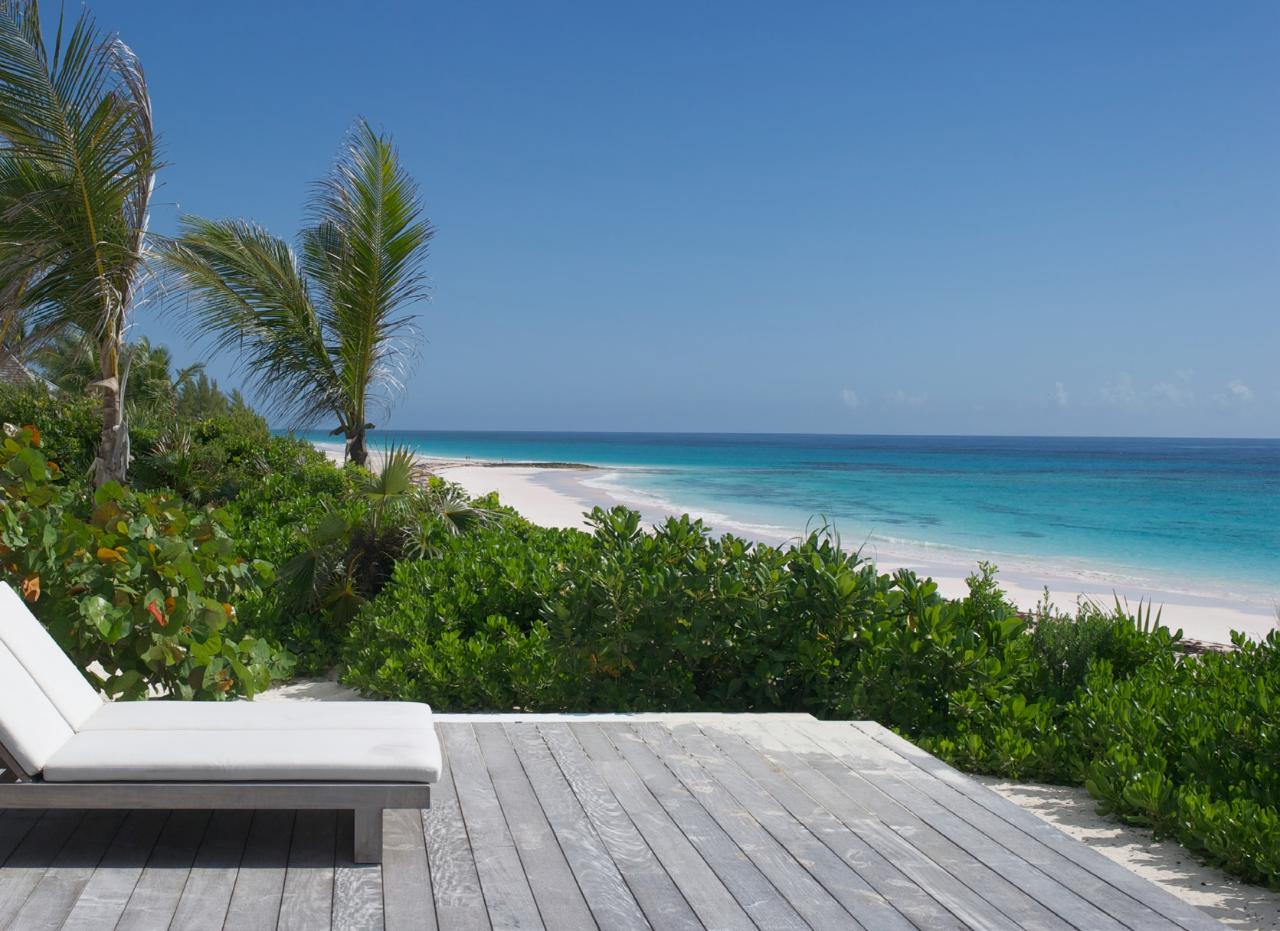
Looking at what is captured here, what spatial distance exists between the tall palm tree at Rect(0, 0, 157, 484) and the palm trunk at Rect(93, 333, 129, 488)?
1 cm

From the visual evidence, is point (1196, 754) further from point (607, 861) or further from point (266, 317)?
point (266, 317)

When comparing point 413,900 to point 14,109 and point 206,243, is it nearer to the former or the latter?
point 14,109

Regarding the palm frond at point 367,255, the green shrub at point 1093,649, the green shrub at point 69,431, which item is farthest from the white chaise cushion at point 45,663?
the green shrub at point 69,431

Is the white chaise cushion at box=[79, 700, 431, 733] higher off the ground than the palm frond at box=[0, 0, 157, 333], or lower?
lower

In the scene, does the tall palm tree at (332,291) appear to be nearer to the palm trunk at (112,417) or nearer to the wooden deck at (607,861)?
the palm trunk at (112,417)

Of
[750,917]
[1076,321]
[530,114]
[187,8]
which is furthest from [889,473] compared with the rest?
[750,917]

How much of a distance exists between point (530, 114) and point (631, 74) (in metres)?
4.17

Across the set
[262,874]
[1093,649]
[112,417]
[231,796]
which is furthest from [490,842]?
[112,417]

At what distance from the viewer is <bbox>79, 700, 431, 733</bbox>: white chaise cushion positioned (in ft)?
9.68

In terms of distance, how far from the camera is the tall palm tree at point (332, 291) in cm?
1195

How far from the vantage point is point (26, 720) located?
8.79 feet

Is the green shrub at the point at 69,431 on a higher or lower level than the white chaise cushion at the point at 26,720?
higher

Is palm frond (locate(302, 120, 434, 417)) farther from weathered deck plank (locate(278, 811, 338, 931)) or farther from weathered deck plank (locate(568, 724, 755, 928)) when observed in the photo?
weathered deck plank (locate(278, 811, 338, 931))

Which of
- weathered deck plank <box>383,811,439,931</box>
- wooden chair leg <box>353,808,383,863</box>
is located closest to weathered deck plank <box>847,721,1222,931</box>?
weathered deck plank <box>383,811,439,931</box>
